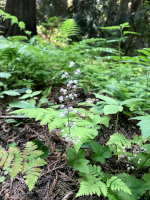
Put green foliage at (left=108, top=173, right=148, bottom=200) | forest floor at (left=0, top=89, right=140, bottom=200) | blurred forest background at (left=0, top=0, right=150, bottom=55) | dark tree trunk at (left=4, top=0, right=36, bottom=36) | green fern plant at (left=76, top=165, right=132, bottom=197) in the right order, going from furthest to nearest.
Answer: blurred forest background at (left=0, top=0, right=150, bottom=55) → dark tree trunk at (left=4, top=0, right=36, bottom=36) → forest floor at (left=0, top=89, right=140, bottom=200) → green foliage at (left=108, top=173, right=148, bottom=200) → green fern plant at (left=76, top=165, right=132, bottom=197)

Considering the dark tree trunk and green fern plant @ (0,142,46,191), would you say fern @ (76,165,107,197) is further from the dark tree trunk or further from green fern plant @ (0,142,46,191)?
the dark tree trunk

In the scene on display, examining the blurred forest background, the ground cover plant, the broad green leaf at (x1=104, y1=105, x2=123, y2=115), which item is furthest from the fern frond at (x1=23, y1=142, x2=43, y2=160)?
the blurred forest background

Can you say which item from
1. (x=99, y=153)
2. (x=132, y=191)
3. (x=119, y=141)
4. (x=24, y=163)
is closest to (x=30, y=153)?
(x=24, y=163)

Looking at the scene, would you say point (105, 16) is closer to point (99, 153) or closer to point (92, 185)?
point (99, 153)

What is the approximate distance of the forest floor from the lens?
137 cm

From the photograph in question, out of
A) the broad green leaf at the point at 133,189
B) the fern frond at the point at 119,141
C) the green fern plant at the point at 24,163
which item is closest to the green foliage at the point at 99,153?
the fern frond at the point at 119,141

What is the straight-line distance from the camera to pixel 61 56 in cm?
330

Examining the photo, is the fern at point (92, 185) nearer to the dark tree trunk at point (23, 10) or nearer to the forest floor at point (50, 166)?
the forest floor at point (50, 166)

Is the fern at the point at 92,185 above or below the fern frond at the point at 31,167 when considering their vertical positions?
below

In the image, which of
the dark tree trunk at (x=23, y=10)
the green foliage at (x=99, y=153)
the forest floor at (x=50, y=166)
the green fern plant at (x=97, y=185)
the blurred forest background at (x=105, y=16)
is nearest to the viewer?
the green fern plant at (x=97, y=185)

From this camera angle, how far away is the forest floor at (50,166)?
4.49ft

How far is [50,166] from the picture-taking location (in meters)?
1.62

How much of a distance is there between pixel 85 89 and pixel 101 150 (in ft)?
4.79

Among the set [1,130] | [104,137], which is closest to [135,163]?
[104,137]
